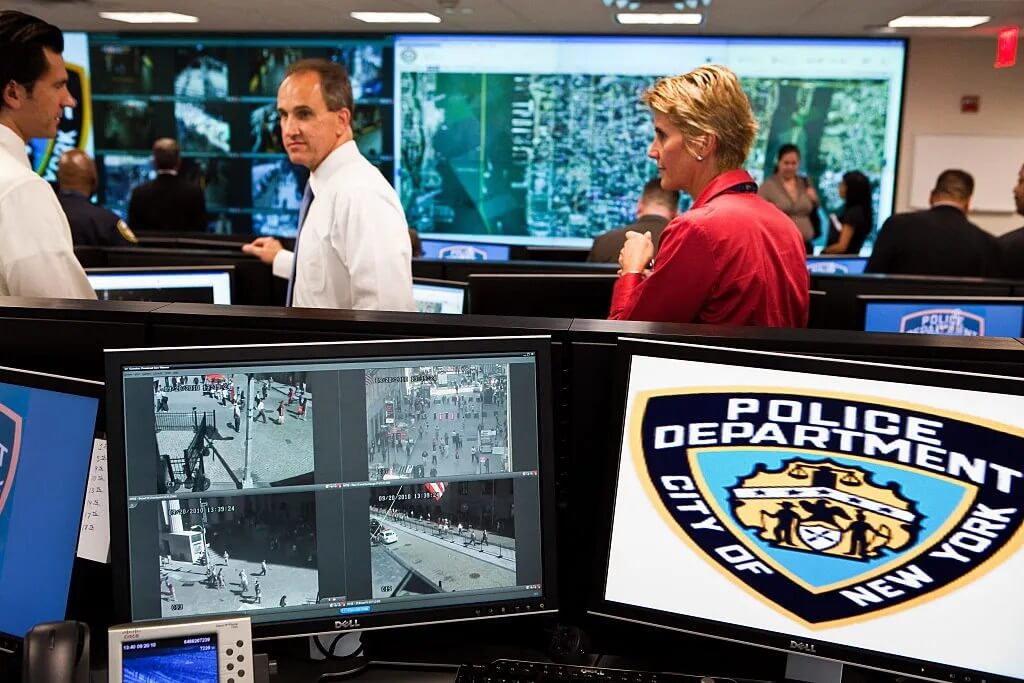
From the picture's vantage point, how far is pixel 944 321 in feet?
8.36

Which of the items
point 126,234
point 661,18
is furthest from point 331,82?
point 661,18

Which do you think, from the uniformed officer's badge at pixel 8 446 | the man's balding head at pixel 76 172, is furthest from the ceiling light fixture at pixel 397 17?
the uniformed officer's badge at pixel 8 446

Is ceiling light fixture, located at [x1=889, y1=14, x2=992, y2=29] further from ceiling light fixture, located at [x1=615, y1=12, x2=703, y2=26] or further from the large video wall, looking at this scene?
ceiling light fixture, located at [x1=615, y1=12, x2=703, y2=26]

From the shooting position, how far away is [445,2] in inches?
244

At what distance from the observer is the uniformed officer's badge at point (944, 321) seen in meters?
2.54

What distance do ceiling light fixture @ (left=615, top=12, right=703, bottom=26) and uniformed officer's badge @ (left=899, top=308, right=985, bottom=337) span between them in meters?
4.41

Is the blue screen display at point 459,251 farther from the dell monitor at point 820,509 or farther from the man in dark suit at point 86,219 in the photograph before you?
the dell monitor at point 820,509

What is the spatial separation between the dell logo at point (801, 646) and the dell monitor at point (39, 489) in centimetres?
88

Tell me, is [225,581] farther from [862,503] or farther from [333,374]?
[862,503]

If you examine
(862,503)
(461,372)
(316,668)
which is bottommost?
(316,668)

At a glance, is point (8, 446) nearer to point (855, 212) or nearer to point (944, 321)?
point (944, 321)

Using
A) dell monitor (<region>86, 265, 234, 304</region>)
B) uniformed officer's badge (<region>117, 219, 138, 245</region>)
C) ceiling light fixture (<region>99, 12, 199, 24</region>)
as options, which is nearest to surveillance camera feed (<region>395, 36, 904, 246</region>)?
ceiling light fixture (<region>99, 12, 199, 24</region>)

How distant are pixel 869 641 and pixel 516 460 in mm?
460

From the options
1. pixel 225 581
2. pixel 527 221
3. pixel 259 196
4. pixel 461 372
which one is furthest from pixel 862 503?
pixel 259 196
